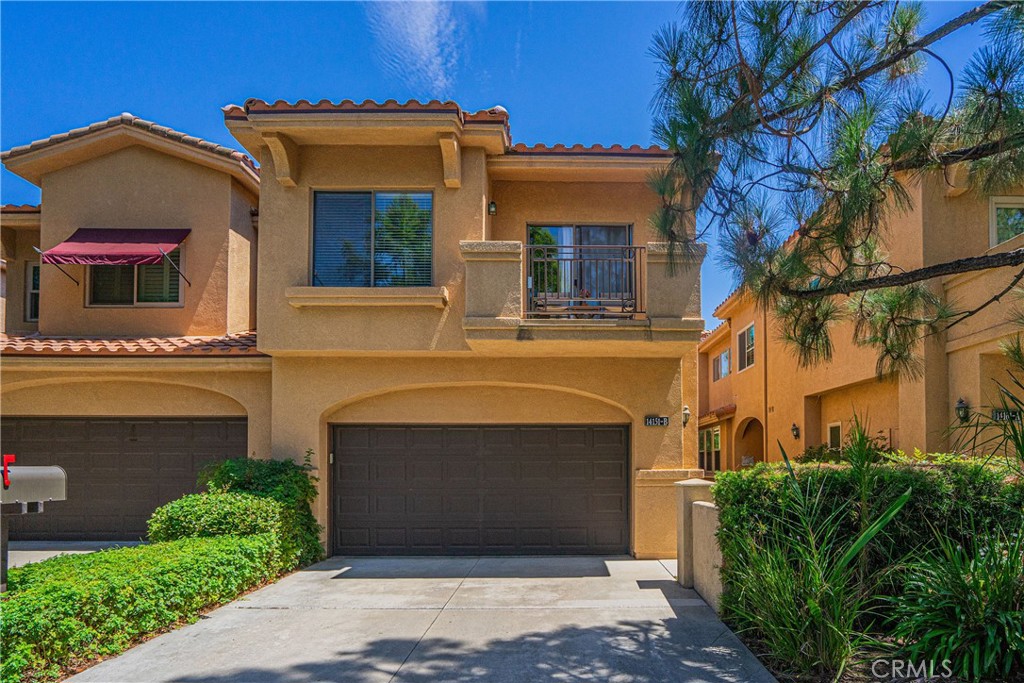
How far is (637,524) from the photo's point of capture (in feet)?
41.8

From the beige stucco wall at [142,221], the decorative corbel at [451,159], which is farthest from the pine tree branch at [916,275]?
the beige stucco wall at [142,221]

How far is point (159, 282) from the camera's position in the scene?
14.8 metres

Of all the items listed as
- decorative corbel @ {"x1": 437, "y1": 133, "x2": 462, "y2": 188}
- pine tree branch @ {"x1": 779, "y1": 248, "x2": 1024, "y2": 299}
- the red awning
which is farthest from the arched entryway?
the red awning

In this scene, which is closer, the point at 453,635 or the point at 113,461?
the point at 453,635

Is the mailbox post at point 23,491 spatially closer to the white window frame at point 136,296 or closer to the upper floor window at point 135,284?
the white window frame at point 136,296

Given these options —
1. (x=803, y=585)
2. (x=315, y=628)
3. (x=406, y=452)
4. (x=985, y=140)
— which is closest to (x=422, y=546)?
(x=406, y=452)

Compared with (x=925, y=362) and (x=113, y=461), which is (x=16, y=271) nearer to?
(x=113, y=461)

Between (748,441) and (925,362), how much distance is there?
12.4m

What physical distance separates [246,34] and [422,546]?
8.68 m

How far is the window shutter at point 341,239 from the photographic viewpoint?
42.0 ft

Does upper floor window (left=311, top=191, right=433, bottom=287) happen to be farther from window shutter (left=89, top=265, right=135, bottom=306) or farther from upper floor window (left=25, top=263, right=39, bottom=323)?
upper floor window (left=25, top=263, right=39, bottom=323)

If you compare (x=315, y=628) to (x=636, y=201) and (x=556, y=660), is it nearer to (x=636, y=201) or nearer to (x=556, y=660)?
(x=556, y=660)

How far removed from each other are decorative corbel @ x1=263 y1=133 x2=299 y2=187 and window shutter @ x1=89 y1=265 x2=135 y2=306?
170 inches

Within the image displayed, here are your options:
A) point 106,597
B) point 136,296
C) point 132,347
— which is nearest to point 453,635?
point 106,597
